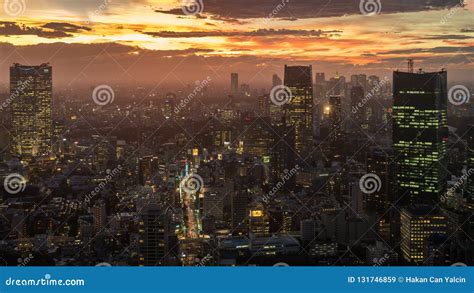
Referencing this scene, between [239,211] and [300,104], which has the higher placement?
[300,104]

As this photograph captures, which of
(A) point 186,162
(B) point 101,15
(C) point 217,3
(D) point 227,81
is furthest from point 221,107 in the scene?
(B) point 101,15

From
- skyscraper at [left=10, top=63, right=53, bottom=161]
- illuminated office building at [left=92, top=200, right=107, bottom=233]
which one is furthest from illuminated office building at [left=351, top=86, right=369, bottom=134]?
skyscraper at [left=10, top=63, right=53, bottom=161]

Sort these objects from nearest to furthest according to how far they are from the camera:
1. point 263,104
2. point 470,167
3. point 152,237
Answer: point 152,237 → point 470,167 → point 263,104

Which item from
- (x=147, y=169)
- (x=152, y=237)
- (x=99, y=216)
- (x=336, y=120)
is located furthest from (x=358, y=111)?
(x=99, y=216)

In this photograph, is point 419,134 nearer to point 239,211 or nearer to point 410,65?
point 410,65

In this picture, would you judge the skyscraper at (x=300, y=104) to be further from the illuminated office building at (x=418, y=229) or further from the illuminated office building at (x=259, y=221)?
the illuminated office building at (x=418, y=229)

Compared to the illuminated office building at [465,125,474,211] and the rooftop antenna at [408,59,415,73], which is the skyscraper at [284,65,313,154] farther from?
the illuminated office building at [465,125,474,211]

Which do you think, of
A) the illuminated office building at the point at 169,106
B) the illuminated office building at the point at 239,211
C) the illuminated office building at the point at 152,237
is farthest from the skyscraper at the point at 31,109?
the illuminated office building at the point at 239,211
